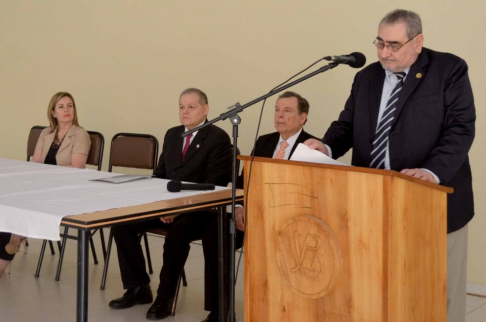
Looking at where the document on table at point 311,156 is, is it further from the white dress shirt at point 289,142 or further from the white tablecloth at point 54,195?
the white dress shirt at point 289,142

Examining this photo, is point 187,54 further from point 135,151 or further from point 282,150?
point 282,150

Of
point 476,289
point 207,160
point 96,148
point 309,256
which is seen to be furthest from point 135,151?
point 309,256

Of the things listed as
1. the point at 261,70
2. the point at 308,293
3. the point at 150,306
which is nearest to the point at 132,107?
the point at 261,70

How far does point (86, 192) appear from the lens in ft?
10.7

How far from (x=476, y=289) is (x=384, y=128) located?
6.92ft

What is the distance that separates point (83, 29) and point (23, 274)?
2.73 metres

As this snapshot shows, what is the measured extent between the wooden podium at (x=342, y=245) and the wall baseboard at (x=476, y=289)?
6.89ft

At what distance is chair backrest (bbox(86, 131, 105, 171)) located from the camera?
16.7 feet

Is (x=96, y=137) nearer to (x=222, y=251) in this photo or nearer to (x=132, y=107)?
(x=132, y=107)

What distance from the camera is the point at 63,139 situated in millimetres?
5090

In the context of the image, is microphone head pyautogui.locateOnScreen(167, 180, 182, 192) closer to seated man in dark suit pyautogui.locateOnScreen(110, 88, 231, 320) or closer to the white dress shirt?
seated man in dark suit pyautogui.locateOnScreen(110, 88, 231, 320)

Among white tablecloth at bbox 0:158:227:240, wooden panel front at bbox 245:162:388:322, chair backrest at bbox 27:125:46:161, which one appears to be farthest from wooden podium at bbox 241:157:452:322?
chair backrest at bbox 27:125:46:161

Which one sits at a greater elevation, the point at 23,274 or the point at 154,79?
the point at 154,79

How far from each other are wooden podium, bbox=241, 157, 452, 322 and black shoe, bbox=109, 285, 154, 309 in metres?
1.67
